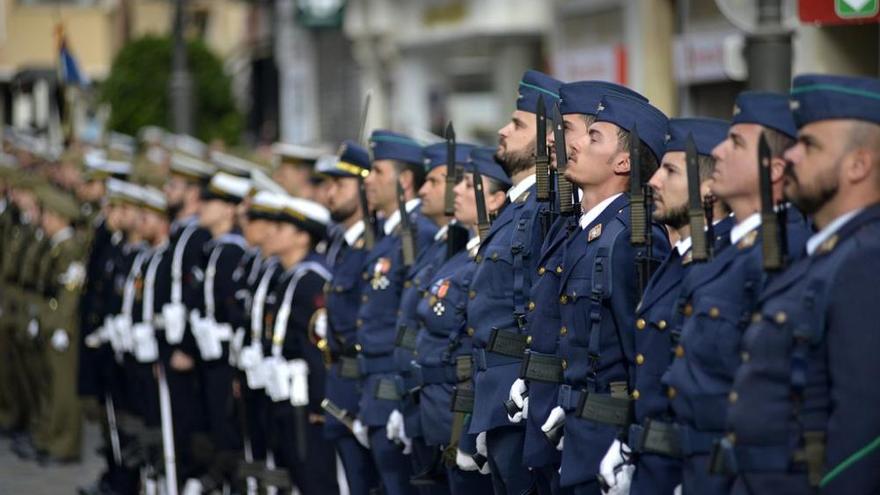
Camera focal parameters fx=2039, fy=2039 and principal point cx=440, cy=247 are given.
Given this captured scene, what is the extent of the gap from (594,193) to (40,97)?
81.9 feet

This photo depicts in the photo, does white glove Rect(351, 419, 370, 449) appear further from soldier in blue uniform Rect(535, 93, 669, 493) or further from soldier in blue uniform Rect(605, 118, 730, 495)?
soldier in blue uniform Rect(605, 118, 730, 495)

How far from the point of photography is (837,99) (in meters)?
5.69

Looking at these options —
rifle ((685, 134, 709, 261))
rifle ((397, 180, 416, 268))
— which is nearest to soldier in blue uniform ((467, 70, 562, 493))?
rifle ((397, 180, 416, 268))

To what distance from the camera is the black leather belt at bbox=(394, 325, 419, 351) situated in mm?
9460

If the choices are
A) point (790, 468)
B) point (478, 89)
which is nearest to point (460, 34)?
point (478, 89)

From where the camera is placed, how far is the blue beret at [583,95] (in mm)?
7609

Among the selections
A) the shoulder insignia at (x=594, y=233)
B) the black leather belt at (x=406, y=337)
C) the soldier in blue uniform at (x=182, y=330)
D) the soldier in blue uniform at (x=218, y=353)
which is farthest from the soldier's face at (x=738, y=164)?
the soldier in blue uniform at (x=182, y=330)

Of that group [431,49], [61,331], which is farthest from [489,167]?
[431,49]

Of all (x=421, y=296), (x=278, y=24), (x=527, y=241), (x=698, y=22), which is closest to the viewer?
(x=527, y=241)

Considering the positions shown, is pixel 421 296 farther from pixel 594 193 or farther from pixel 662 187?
pixel 662 187

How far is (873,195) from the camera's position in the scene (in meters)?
5.66

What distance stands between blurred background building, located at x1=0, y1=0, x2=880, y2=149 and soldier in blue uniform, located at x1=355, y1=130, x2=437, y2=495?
1718 mm

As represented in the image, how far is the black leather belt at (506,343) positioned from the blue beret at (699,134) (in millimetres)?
1561

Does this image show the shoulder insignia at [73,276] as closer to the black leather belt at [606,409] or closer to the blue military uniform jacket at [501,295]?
the blue military uniform jacket at [501,295]
